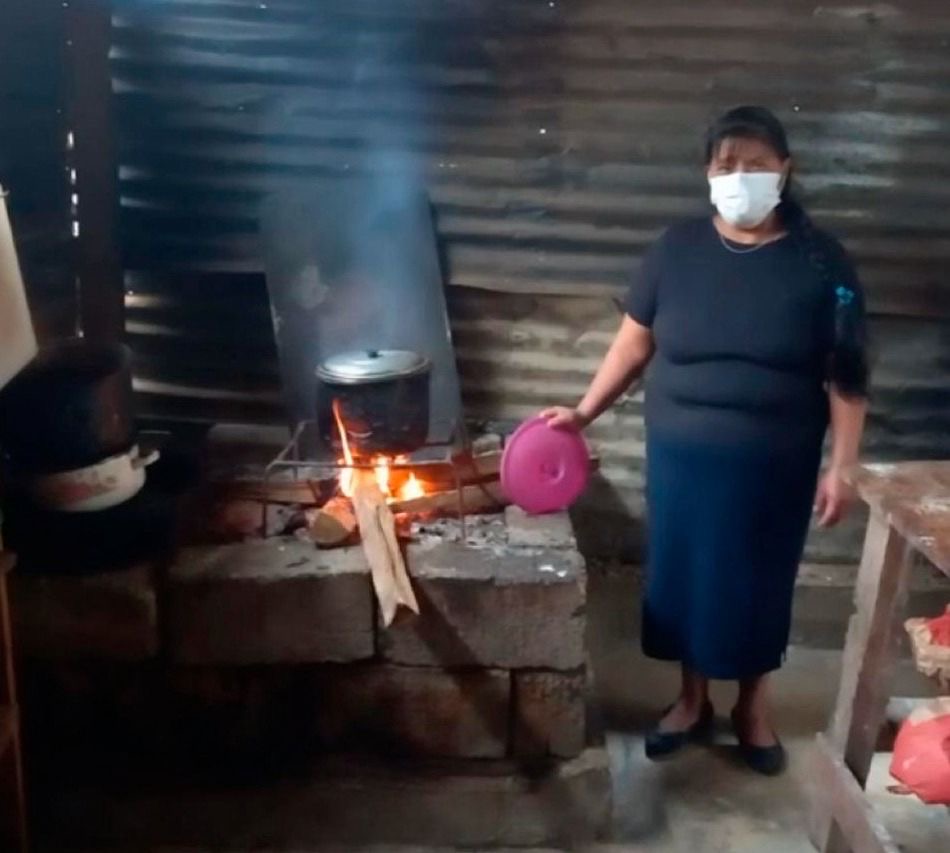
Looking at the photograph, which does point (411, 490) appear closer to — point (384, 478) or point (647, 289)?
point (384, 478)

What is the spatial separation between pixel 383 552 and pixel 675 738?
103 cm

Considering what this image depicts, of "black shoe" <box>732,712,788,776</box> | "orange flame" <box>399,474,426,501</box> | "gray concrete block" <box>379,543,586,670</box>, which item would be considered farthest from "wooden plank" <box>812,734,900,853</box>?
"orange flame" <box>399,474,426,501</box>

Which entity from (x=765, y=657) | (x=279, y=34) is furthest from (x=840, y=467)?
(x=279, y=34)

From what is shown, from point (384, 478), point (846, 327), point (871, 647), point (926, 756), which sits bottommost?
point (926, 756)

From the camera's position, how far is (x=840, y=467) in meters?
2.88

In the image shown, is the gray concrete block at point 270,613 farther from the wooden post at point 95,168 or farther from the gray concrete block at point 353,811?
the wooden post at point 95,168

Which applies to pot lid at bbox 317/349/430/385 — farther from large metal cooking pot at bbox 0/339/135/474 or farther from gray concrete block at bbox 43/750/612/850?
gray concrete block at bbox 43/750/612/850

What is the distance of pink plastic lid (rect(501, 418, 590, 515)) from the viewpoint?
10.1 feet

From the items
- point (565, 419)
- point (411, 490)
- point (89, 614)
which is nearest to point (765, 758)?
point (565, 419)

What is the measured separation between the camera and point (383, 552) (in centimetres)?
286

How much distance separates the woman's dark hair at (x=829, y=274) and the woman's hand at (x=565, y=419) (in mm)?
624

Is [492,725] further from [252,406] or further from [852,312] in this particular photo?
[252,406]

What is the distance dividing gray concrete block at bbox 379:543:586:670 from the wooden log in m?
0.19

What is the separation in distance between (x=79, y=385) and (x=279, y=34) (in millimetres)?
1480
